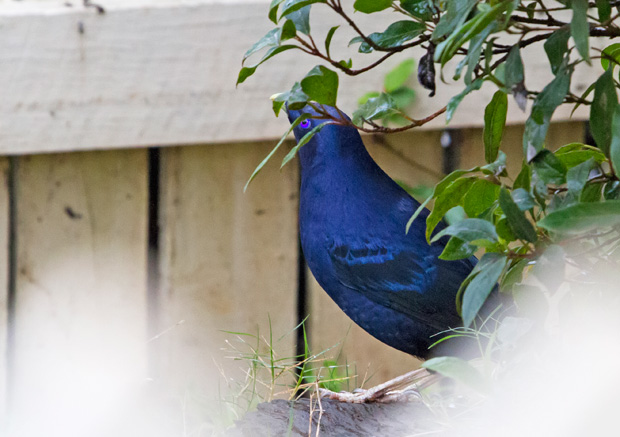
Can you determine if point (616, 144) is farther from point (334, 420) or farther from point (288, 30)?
point (334, 420)

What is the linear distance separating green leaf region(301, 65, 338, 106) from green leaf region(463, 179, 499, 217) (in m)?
0.26

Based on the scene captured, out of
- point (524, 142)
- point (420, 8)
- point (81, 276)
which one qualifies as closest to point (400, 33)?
point (420, 8)

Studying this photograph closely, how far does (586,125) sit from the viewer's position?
2340 millimetres

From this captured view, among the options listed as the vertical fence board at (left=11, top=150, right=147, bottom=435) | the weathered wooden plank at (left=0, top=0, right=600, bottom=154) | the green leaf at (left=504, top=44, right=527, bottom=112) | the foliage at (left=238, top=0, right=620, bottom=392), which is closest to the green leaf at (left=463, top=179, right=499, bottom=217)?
the foliage at (left=238, top=0, right=620, bottom=392)

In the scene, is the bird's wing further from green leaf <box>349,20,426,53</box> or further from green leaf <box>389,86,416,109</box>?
green leaf <box>389,86,416,109</box>

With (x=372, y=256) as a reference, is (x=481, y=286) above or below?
above

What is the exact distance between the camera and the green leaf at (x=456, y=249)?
41.2 inches

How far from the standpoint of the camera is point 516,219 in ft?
3.03

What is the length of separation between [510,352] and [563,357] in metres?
0.07

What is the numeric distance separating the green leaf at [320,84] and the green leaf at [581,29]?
1.06ft

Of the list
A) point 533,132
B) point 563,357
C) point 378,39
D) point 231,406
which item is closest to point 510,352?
point 563,357

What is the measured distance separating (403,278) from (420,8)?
0.67 metres

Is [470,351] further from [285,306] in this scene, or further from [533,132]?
[285,306]

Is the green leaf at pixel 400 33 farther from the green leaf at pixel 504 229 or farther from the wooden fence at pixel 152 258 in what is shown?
the wooden fence at pixel 152 258
